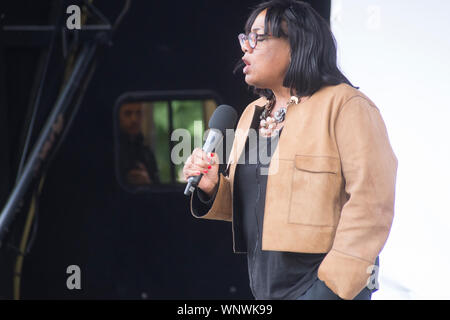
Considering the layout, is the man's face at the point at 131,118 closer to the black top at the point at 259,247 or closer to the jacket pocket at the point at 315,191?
the black top at the point at 259,247

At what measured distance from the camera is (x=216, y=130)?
1.67 meters

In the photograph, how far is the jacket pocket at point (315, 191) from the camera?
59.7 inches

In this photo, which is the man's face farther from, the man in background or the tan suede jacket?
the tan suede jacket

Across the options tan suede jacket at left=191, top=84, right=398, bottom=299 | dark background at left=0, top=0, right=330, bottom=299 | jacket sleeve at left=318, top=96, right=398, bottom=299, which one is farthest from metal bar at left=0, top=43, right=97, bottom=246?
jacket sleeve at left=318, top=96, right=398, bottom=299

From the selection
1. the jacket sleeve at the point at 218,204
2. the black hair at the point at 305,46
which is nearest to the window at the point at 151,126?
the jacket sleeve at the point at 218,204

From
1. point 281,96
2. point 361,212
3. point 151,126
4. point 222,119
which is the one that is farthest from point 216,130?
point 151,126

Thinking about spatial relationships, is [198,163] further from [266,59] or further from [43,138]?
[43,138]

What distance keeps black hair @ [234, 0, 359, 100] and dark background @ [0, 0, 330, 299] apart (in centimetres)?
168

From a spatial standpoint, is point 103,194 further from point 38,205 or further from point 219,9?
point 219,9

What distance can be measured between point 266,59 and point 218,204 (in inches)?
18.1

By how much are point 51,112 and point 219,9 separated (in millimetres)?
1091

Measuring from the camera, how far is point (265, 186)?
161 centimetres

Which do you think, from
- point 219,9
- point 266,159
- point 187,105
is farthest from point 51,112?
point 266,159

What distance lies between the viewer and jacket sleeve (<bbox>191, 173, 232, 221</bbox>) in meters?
1.74
